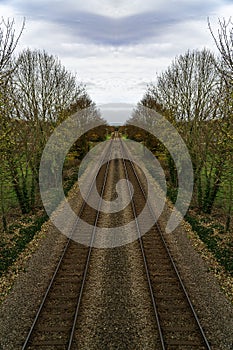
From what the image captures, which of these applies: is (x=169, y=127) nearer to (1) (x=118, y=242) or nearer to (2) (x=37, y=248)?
(1) (x=118, y=242)

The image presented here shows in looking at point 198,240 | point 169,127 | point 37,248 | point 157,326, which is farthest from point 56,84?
point 157,326

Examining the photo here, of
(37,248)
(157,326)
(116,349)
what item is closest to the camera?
(116,349)

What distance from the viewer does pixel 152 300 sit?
1054 centimetres

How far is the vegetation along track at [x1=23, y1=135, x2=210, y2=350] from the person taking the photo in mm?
8914

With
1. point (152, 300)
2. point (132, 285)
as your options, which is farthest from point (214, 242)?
point (152, 300)

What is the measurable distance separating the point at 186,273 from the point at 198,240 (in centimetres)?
366

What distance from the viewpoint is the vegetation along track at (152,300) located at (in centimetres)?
891

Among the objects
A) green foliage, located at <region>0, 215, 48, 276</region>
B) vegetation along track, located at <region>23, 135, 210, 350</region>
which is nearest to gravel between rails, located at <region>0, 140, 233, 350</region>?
vegetation along track, located at <region>23, 135, 210, 350</region>

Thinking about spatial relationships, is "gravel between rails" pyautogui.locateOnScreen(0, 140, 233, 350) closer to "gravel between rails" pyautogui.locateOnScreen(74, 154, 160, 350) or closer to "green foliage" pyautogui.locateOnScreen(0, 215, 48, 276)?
"gravel between rails" pyautogui.locateOnScreen(74, 154, 160, 350)

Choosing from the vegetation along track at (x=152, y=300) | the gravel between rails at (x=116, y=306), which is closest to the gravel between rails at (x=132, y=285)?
the gravel between rails at (x=116, y=306)

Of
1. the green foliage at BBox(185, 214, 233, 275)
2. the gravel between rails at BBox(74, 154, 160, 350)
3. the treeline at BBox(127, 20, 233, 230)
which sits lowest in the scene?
the gravel between rails at BBox(74, 154, 160, 350)

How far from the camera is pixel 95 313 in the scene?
10.1 m

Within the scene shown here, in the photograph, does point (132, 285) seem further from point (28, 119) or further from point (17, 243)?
point (28, 119)

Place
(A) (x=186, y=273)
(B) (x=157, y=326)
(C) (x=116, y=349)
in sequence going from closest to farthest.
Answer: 1. (C) (x=116, y=349)
2. (B) (x=157, y=326)
3. (A) (x=186, y=273)
